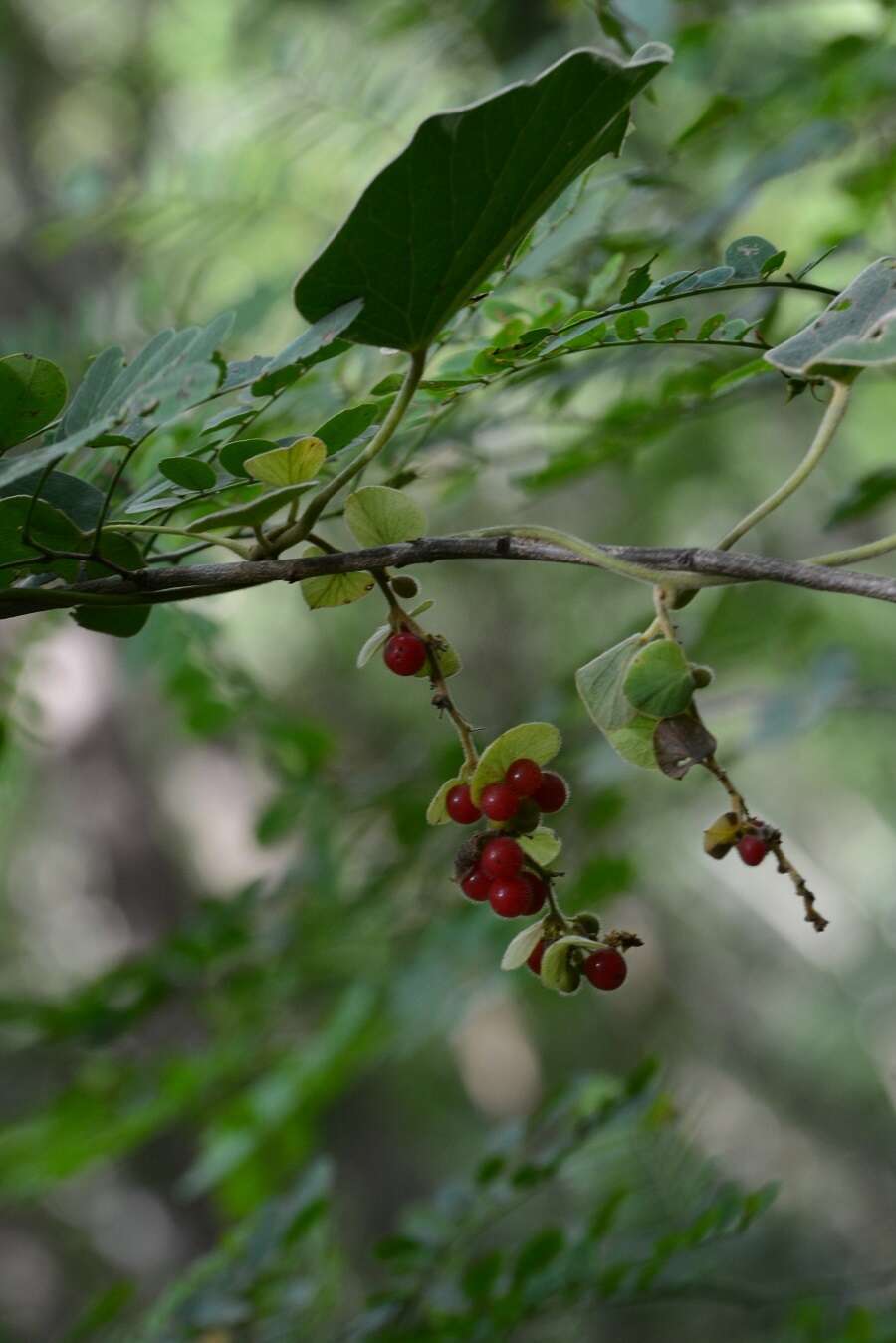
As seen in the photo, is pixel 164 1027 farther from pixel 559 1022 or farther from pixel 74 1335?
pixel 559 1022

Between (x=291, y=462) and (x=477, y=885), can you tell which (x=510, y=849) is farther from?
(x=291, y=462)

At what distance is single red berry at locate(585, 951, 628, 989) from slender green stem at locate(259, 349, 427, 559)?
0.18m

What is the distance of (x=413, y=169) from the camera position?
14.0 inches

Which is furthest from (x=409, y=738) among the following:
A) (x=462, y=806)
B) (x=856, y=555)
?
(x=856, y=555)

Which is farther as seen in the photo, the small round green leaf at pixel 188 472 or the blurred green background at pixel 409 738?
the blurred green background at pixel 409 738

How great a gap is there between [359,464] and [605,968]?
20 centimetres

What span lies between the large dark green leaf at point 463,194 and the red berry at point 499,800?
0.54ft

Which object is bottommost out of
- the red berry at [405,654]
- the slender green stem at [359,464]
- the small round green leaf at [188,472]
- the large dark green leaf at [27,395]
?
the red berry at [405,654]

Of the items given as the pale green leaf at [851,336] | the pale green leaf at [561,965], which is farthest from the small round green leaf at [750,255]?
the pale green leaf at [561,965]

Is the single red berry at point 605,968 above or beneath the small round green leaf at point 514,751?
beneath

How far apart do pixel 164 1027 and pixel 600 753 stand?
2079 millimetres

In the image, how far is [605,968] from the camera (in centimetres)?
43

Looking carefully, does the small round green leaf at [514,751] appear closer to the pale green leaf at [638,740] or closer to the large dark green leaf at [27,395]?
the pale green leaf at [638,740]

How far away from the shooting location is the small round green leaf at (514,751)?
0.44 meters
